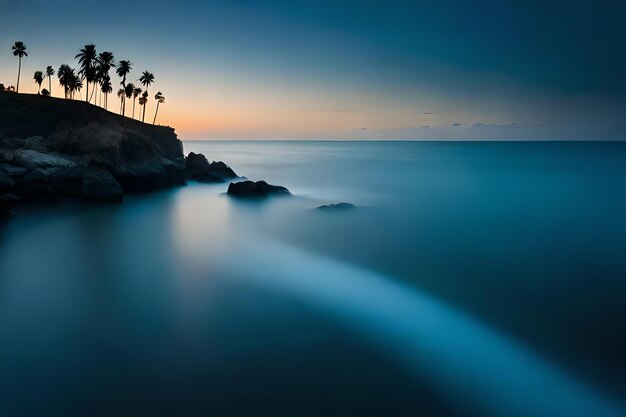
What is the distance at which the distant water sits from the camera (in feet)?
30.1

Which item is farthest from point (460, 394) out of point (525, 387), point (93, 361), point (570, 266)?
point (570, 266)

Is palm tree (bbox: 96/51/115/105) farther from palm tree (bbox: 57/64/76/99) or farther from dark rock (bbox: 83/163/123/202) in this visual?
dark rock (bbox: 83/163/123/202)

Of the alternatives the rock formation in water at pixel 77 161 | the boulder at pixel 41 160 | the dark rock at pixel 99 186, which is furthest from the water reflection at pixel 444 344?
the boulder at pixel 41 160

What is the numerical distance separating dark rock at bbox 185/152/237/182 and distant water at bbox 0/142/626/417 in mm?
21466

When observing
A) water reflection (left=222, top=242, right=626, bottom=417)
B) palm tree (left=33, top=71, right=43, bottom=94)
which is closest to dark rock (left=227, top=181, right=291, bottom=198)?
water reflection (left=222, top=242, right=626, bottom=417)

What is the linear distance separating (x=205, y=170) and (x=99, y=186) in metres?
19.5

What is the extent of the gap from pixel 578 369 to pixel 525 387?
6.50 feet

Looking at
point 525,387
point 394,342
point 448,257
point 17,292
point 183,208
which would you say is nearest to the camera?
point 525,387

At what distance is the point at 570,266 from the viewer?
63.4 ft

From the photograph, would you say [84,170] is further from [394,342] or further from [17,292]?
[394,342]

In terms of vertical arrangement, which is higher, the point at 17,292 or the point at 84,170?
the point at 84,170

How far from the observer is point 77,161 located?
119 ft

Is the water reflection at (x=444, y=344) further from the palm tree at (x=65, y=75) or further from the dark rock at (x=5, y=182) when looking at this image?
the palm tree at (x=65, y=75)

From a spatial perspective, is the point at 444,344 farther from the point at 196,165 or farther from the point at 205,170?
the point at 196,165
